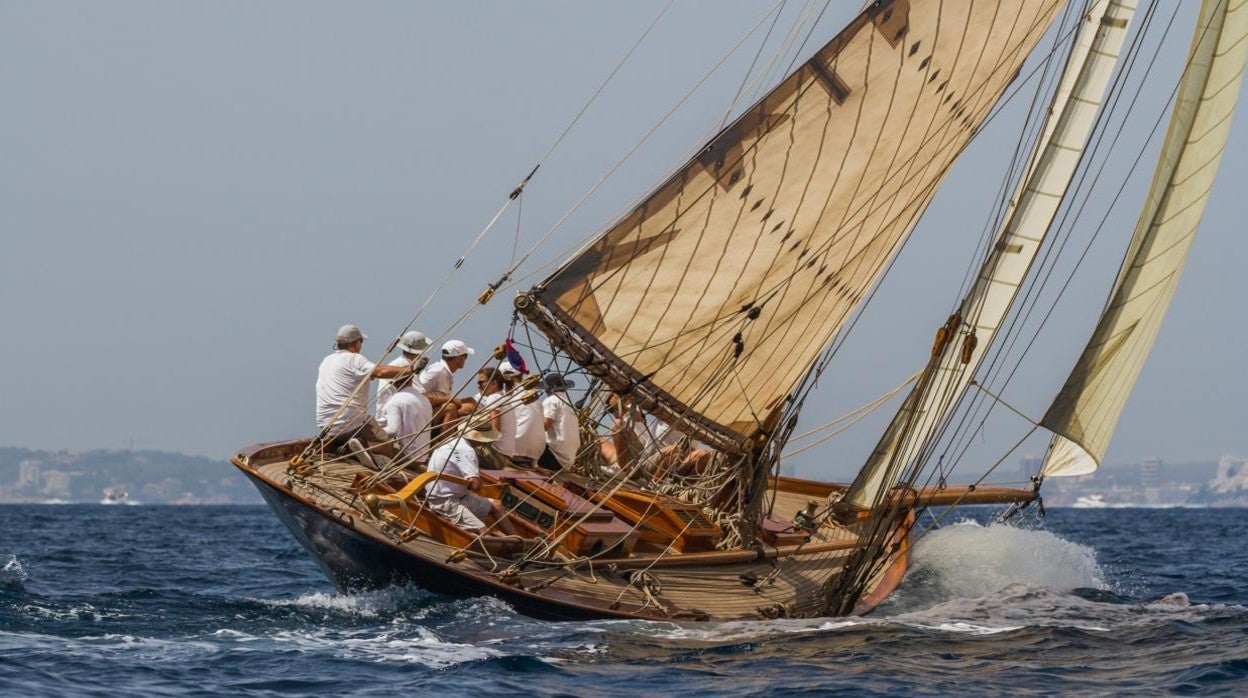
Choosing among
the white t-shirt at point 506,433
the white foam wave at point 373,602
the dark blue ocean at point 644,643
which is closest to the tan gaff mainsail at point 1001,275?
the dark blue ocean at point 644,643

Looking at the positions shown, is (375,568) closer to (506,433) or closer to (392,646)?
(392,646)

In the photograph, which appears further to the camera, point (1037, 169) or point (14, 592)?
point (14, 592)

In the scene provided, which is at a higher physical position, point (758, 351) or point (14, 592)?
point (758, 351)

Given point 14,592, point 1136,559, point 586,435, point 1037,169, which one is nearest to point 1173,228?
point 1037,169

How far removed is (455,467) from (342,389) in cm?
269

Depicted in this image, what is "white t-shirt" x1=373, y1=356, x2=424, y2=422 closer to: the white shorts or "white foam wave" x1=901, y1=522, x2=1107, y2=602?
the white shorts

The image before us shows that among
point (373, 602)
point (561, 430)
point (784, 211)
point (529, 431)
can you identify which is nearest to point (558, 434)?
point (561, 430)

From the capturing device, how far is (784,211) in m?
19.1

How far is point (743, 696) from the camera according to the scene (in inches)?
519

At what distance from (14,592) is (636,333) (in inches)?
281

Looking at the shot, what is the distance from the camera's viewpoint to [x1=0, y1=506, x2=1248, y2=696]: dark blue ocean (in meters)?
13.6

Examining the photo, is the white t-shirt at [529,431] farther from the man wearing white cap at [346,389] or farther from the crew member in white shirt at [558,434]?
the man wearing white cap at [346,389]

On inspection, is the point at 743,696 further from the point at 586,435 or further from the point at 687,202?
the point at 586,435

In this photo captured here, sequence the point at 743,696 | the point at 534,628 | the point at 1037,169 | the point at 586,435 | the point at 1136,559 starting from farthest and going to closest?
the point at 1136,559 → the point at 586,435 → the point at 1037,169 → the point at 534,628 → the point at 743,696
